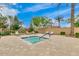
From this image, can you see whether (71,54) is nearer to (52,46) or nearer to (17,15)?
(52,46)

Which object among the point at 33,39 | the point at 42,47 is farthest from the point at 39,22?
the point at 42,47

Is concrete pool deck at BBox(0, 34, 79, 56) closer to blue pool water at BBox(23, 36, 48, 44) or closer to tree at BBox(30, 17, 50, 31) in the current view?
blue pool water at BBox(23, 36, 48, 44)

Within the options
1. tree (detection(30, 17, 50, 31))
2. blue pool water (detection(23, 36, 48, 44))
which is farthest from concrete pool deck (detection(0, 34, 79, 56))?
tree (detection(30, 17, 50, 31))

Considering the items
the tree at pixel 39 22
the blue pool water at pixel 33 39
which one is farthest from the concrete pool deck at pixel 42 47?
the tree at pixel 39 22

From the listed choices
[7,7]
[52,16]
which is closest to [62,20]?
[52,16]

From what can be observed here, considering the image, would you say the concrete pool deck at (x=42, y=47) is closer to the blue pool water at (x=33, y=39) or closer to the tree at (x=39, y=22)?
the blue pool water at (x=33, y=39)

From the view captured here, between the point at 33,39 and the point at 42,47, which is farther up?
the point at 33,39

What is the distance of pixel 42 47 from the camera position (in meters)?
9.52

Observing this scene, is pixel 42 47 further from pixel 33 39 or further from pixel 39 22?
pixel 39 22

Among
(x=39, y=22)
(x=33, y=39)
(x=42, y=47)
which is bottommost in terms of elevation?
(x=42, y=47)

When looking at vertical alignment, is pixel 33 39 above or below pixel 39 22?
below

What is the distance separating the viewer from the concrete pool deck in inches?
374

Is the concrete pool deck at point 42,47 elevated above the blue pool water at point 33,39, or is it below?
A: below

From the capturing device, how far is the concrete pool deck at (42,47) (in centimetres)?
949
